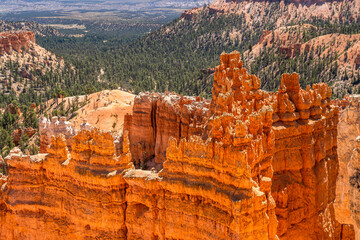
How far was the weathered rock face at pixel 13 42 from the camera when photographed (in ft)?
384

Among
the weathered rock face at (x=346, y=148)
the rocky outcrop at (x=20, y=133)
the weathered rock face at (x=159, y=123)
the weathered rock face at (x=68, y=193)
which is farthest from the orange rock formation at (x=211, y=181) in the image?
the rocky outcrop at (x=20, y=133)

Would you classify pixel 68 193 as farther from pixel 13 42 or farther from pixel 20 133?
pixel 13 42

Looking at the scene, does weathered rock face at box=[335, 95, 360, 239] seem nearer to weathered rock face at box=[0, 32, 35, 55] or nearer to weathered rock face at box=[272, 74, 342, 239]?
weathered rock face at box=[272, 74, 342, 239]

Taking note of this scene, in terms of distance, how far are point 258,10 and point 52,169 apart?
529ft

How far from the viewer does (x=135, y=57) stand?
136500 millimetres

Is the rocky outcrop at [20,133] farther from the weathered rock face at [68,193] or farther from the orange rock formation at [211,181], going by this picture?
the weathered rock face at [68,193]

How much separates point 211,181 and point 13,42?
119 metres

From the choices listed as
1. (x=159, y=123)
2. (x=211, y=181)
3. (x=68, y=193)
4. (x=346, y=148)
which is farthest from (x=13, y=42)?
(x=346, y=148)

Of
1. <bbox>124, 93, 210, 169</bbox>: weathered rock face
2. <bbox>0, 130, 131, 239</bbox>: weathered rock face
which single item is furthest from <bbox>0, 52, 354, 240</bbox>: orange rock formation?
<bbox>124, 93, 210, 169</bbox>: weathered rock face

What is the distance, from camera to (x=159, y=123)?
34594mm

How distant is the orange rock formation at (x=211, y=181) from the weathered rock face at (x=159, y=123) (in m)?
7.66

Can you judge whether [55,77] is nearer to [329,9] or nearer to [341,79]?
[341,79]

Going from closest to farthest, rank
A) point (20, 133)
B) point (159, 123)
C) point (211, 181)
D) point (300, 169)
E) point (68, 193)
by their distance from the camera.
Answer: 1. point (211, 181)
2. point (68, 193)
3. point (300, 169)
4. point (159, 123)
5. point (20, 133)

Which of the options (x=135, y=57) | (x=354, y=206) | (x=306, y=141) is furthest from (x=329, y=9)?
(x=354, y=206)
